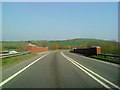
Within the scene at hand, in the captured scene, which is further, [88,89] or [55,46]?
[55,46]

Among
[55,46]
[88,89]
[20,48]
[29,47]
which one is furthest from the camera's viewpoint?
[55,46]

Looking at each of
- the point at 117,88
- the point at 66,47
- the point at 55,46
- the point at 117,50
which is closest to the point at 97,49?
the point at 117,50

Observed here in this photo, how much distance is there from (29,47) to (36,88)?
4593 centimetres

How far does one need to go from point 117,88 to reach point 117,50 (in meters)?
25.2

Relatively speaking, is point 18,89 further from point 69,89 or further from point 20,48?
point 20,48

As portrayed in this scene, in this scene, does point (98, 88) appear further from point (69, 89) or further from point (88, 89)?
point (69, 89)

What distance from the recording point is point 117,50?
30359 millimetres

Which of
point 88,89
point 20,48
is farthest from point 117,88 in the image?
point 20,48

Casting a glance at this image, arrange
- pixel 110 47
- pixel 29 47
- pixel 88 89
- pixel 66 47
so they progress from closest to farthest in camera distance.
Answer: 1. pixel 88 89
2. pixel 110 47
3. pixel 29 47
4. pixel 66 47

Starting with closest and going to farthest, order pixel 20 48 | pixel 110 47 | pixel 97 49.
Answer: pixel 97 49 → pixel 110 47 → pixel 20 48

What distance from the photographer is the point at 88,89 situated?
20.4 ft

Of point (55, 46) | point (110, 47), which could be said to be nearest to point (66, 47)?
point (55, 46)

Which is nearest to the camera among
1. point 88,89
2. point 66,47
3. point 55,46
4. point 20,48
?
point 88,89

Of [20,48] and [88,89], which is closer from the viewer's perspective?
[88,89]
